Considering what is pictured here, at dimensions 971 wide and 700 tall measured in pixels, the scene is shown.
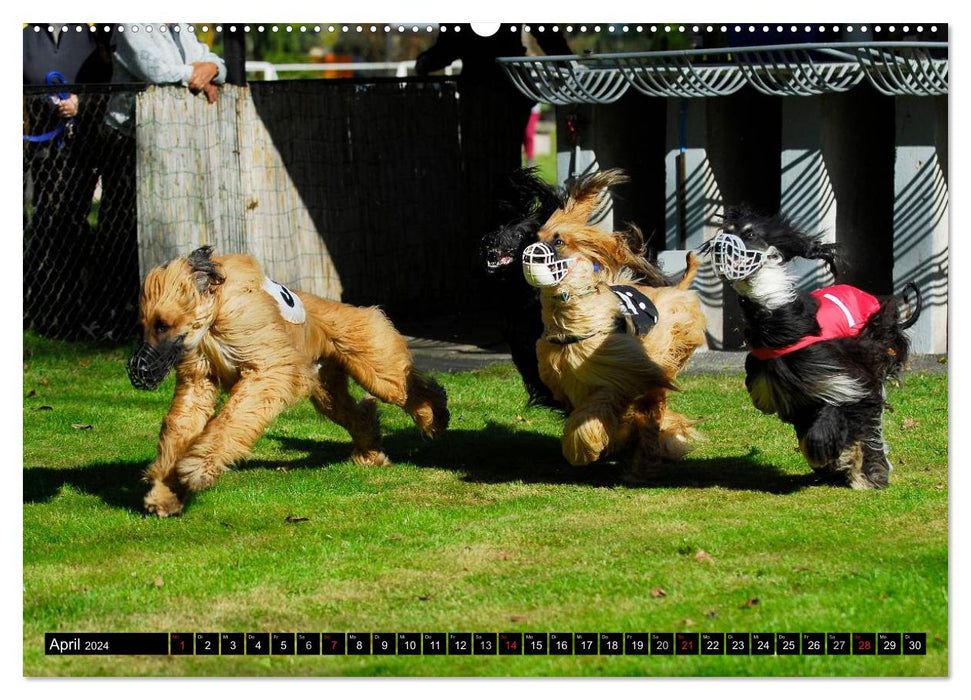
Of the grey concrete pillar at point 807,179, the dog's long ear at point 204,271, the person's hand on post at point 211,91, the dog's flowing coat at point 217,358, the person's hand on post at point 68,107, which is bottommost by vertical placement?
the dog's flowing coat at point 217,358

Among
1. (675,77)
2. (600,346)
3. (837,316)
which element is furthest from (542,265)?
(675,77)

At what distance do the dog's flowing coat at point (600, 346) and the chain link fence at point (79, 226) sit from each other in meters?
4.44

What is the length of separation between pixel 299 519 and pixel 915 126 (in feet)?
15.5

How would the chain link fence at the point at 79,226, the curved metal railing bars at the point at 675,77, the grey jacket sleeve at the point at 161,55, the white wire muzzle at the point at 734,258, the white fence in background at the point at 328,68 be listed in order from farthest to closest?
the white fence in background at the point at 328,68 < the chain link fence at the point at 79,226 < the grey jacket sleeve at the point at 161,55 < the curved metal railing bars at the point at 675,77 < the white wire muzzle at the point at 734,258

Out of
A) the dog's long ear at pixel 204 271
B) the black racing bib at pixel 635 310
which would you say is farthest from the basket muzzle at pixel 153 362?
the black racing bib at pixel 635 310

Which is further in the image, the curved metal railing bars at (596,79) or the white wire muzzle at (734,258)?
the curved metal railing bars at (596,79)

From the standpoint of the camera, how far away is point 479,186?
1136 cm

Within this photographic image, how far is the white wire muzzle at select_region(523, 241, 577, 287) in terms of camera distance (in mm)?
5426

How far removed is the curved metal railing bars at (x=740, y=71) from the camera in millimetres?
7438

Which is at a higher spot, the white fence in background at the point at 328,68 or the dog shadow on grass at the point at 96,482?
the white fence in background at the point at 328,68

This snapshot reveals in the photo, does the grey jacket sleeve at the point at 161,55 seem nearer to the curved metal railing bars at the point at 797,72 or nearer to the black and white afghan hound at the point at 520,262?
the black and white afghan hound at the point at 520,262

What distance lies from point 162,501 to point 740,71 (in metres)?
4.17

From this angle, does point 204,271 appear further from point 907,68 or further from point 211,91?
point 907,68

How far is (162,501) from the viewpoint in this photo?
561cm
